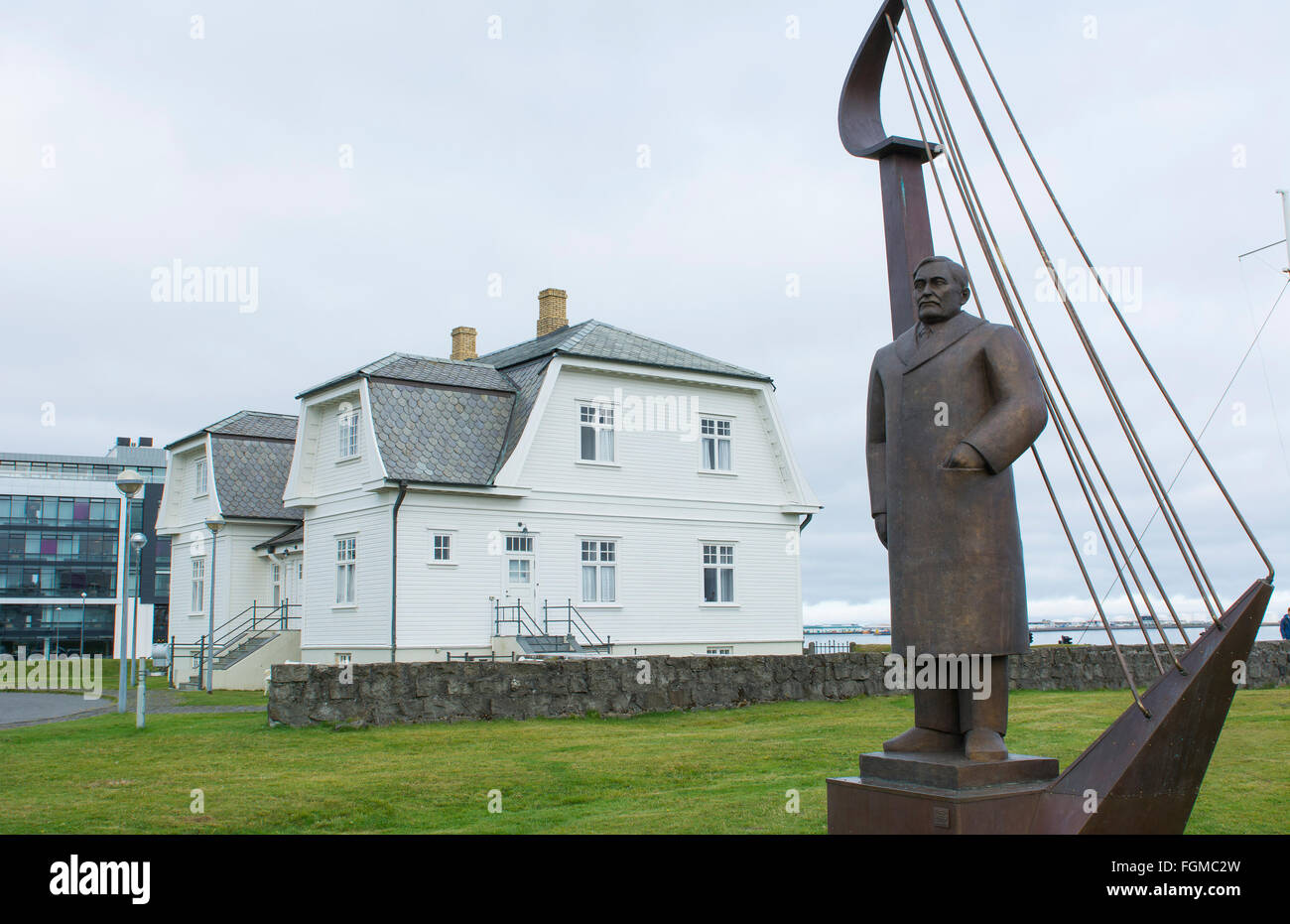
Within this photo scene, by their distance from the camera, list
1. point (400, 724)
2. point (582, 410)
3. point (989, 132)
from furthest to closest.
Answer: point (582, 410), point (400, 724), point (989, 132)

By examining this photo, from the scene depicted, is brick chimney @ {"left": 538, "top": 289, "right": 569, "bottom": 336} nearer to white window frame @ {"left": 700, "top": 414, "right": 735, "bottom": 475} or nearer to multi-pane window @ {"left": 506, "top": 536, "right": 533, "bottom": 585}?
white window frame @ {"left": 700, "top": 414, "right": 735, "bottom": 475}

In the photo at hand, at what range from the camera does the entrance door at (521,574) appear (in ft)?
82.2

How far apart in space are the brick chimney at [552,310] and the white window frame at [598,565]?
7.68 m

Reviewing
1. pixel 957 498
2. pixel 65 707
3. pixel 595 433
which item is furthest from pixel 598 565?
pixel 957 498

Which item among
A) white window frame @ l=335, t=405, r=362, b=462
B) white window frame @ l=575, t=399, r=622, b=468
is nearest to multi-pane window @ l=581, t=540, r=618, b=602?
white window frame @ l=575, t=399, r=622, b=468

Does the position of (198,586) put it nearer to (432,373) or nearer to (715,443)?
(432,373)

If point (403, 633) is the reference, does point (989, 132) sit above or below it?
above

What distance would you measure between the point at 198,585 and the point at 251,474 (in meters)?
3.74

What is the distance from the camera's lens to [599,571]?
2642cm

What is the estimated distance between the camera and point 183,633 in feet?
108

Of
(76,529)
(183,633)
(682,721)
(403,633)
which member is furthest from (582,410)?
(76,529)
